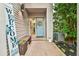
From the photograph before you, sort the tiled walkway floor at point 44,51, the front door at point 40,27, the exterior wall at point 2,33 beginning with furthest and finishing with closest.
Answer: the front door at point 40,27 → the tiled walkway floor at point 44,51 → the exterior wall at point 2,33

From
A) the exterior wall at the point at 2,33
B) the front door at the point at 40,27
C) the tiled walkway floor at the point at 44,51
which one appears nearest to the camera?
the exterior wall at the point at 2,33

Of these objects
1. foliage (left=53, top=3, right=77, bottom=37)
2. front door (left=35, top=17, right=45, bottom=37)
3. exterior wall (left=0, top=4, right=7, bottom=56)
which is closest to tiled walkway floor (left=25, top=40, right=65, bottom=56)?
foliage (left=53, top=3, right=77, bottom=37)

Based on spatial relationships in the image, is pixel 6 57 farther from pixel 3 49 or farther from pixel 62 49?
pixel 62 49

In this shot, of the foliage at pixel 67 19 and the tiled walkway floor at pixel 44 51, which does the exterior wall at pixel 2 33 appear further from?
the foliage at pixel 67 19

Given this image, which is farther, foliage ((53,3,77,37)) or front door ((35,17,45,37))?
front door ((35,17,45,37))

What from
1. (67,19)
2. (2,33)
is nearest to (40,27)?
(67,19)

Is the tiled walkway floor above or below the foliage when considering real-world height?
below

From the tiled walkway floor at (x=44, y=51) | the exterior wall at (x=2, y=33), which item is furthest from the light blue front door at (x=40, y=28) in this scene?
the exterior wall at (x=2, y=33)

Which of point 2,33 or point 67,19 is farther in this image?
point 67,19

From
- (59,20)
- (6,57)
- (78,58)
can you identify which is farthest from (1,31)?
(59,20)

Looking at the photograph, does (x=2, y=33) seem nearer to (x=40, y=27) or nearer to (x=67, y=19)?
(x=67, y=19)

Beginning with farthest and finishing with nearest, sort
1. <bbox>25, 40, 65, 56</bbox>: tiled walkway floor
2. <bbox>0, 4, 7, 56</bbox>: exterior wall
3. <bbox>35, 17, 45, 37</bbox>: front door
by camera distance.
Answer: <bbox>35, 17, 45, 37</bbox>: front door, <bbox>25, 40, 65, 56</bbox>: tiled walkway floor, <bbox>0, 4, 7, 56</bbox>: exterior wall

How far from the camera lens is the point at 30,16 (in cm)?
844

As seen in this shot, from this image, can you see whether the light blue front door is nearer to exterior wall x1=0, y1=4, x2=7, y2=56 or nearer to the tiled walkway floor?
the tiled walkway floor
